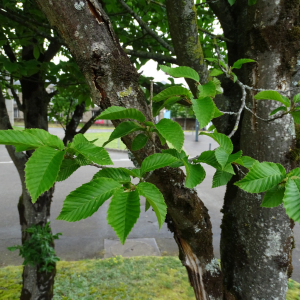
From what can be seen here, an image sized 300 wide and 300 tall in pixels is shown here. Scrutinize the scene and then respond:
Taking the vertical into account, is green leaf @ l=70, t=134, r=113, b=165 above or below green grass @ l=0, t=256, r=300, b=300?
above

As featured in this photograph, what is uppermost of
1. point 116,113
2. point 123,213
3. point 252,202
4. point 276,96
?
point 276,96

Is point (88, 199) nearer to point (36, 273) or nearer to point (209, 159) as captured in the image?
point (209, 159)

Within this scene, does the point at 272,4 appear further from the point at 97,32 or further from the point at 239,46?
the point at 97,32

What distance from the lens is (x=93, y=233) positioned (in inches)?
203

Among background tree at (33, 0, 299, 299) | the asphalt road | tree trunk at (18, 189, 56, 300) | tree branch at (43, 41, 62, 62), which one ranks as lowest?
the asphalt road

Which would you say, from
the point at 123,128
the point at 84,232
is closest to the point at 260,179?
the point at 123,128

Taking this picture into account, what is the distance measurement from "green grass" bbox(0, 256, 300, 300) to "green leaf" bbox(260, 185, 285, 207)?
281 centimetres

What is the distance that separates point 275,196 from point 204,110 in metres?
0.36

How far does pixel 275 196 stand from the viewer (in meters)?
0.80

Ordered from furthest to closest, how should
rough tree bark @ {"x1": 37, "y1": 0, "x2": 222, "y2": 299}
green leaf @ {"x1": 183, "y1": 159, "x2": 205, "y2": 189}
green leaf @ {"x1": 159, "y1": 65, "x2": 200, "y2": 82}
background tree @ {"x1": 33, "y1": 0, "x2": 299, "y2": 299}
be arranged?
background tree @ {"x1": 33, "y1": 0, "x2": 299, "y2": 299} < rough tree bark @ {"x1": 37, "y1": 0, "x2": 222, "y2": 299} < green leaf @ {"x1": 159, "y1": 65, "x2": 200, "y2": 82} < green leaf @ {"x1": 183, "y1": 159, "x2": 205, "y2": 189}

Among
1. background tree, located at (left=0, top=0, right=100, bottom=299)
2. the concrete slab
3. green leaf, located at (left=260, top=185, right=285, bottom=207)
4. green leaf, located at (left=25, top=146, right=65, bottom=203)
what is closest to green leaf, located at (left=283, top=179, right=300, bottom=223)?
green leaf, located at (left=260, top=185, right=285, bottom=207)

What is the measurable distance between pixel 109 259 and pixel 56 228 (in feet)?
6.01

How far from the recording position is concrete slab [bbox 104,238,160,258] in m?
4.38

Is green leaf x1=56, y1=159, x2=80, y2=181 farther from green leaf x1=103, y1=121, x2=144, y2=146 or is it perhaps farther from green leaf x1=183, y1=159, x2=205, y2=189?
green leaf x1=183, y1=159, x2=205, y2=189
